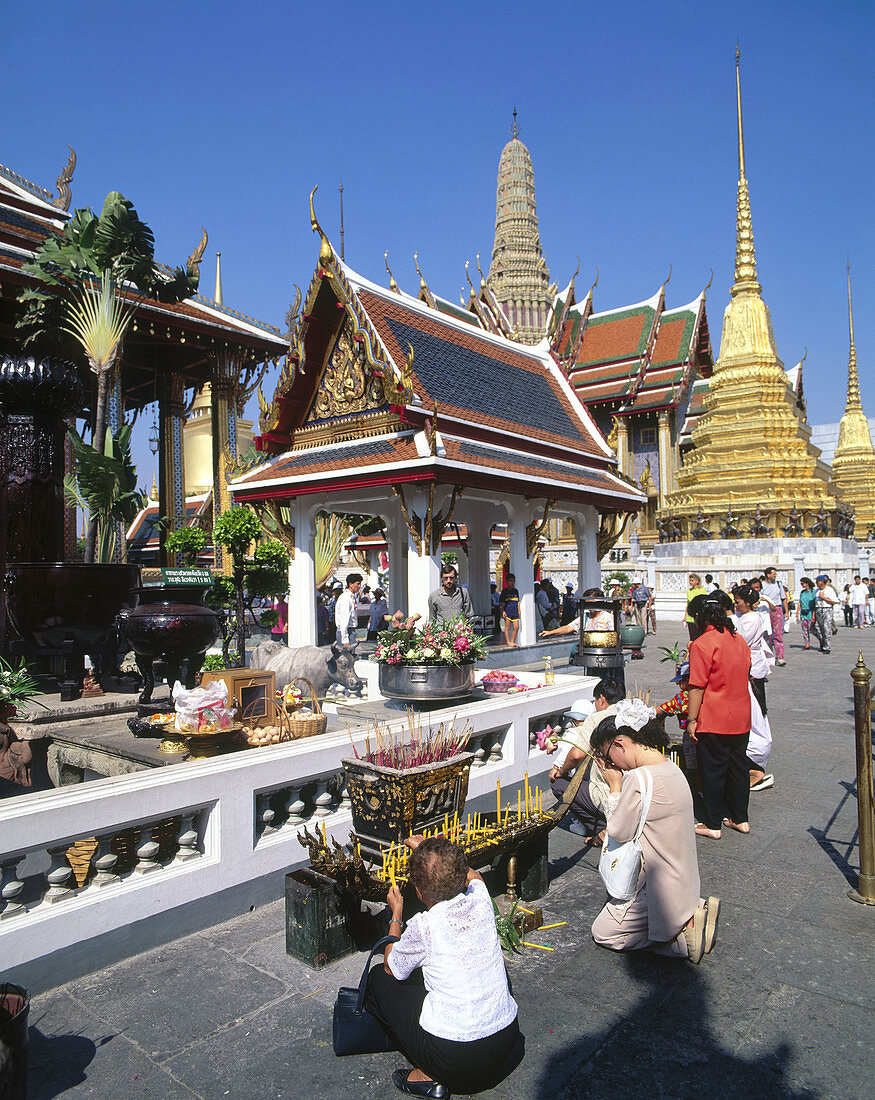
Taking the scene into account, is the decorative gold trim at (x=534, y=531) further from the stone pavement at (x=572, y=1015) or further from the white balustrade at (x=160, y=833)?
the stone pavement at (x=572, y=1015)

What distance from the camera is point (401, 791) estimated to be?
412 centimetres

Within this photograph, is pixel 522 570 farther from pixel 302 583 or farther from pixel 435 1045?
pixel 435 1045

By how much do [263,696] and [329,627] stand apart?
12.8m

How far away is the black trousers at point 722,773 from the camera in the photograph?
581 centimetres

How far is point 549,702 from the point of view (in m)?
7.41

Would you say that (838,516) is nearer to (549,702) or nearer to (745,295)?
(745,295)

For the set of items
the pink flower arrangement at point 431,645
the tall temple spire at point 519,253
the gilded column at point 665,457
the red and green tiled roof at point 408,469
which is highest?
the tall temple spire at point 519,253

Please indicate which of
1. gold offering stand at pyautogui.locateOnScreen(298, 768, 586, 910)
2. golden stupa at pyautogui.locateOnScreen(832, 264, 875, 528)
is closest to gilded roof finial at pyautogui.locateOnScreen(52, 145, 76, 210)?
gold offering stand at pyautogui.locateOnScreen(298, 768, 586, 910)

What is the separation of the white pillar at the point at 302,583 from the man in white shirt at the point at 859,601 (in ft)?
59.5

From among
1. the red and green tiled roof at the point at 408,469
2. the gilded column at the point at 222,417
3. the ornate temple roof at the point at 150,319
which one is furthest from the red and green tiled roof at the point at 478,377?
the gilded column at the point at 222,417

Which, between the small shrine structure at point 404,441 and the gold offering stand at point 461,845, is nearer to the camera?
the gold offering stand at point 461,845

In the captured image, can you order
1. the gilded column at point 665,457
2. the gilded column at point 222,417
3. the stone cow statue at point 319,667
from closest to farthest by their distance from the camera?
1. the stone cow statue at point 319,667
2. the gilded column at point 222,417
3. the gilded column at point 665,457

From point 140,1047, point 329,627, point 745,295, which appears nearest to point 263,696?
point 140,1047

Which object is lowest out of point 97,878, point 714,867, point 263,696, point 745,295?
point 714,867
